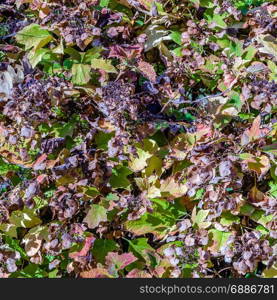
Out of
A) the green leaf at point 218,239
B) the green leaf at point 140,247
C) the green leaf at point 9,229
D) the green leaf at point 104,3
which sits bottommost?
the green leaf at point 140,247

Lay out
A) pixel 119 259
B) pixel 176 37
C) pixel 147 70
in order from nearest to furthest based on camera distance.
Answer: pixel 119 259 < pixel 147 70 < pixel 176 37

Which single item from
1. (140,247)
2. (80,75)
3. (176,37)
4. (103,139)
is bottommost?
(140,247)

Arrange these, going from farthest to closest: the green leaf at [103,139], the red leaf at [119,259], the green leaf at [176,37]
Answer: the green leaf at [176,37], the green leaf at [103,139], the red leaf at [119,259]

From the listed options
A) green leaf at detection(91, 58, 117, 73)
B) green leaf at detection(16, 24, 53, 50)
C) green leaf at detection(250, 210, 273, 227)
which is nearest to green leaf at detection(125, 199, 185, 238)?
green leaf at detection(250, 210, 273, 227)

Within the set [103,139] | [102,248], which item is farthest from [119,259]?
[103,139]

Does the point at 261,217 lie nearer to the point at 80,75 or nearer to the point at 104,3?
the point at 80,75

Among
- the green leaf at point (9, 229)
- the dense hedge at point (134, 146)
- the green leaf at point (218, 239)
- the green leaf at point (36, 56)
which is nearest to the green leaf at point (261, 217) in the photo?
the dense hedge at point (134, 146)

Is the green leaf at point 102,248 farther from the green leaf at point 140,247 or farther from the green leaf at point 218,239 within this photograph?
the green leaf at point 218,239
